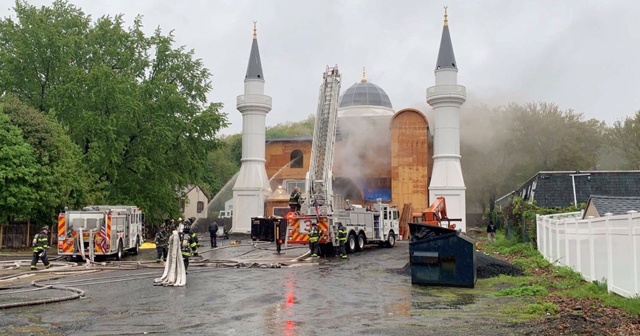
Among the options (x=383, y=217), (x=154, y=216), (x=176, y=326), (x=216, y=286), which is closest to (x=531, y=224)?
(x=383, y=217)

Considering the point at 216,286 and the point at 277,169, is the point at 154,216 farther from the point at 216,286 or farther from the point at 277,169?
the point at 216,286

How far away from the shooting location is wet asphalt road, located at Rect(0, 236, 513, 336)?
924cm

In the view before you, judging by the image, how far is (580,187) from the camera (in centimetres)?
3122

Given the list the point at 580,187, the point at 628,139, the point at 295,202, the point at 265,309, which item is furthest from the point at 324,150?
the point at 628,139

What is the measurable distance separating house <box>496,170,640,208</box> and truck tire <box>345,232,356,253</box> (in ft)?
32.4

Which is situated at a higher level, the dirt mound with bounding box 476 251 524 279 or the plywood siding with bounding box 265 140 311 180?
the plywood siding with bounding box 265 140 311 180

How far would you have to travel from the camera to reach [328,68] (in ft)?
99.3

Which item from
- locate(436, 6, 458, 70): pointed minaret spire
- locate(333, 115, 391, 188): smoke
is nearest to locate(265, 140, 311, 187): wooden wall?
locate(333, 115, 391, 188): smoke

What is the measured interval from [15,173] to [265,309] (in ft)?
71.7

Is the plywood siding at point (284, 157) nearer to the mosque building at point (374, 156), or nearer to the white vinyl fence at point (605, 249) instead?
the mosque building at point (374, 156)

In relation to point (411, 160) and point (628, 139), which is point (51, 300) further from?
point (628, 139)

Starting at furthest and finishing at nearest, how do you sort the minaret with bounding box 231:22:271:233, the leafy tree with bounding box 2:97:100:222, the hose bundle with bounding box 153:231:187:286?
the minaret with bounding box 231:22:271:233 → the leafy tree with bounding box 2:97:100:222 → the hose bundle with bounding box 153:231:187:286

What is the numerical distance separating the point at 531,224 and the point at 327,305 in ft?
53.3

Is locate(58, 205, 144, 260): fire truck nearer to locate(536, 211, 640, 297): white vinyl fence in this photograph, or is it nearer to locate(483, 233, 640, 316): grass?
locate(483, 233, 640, 316): grass
